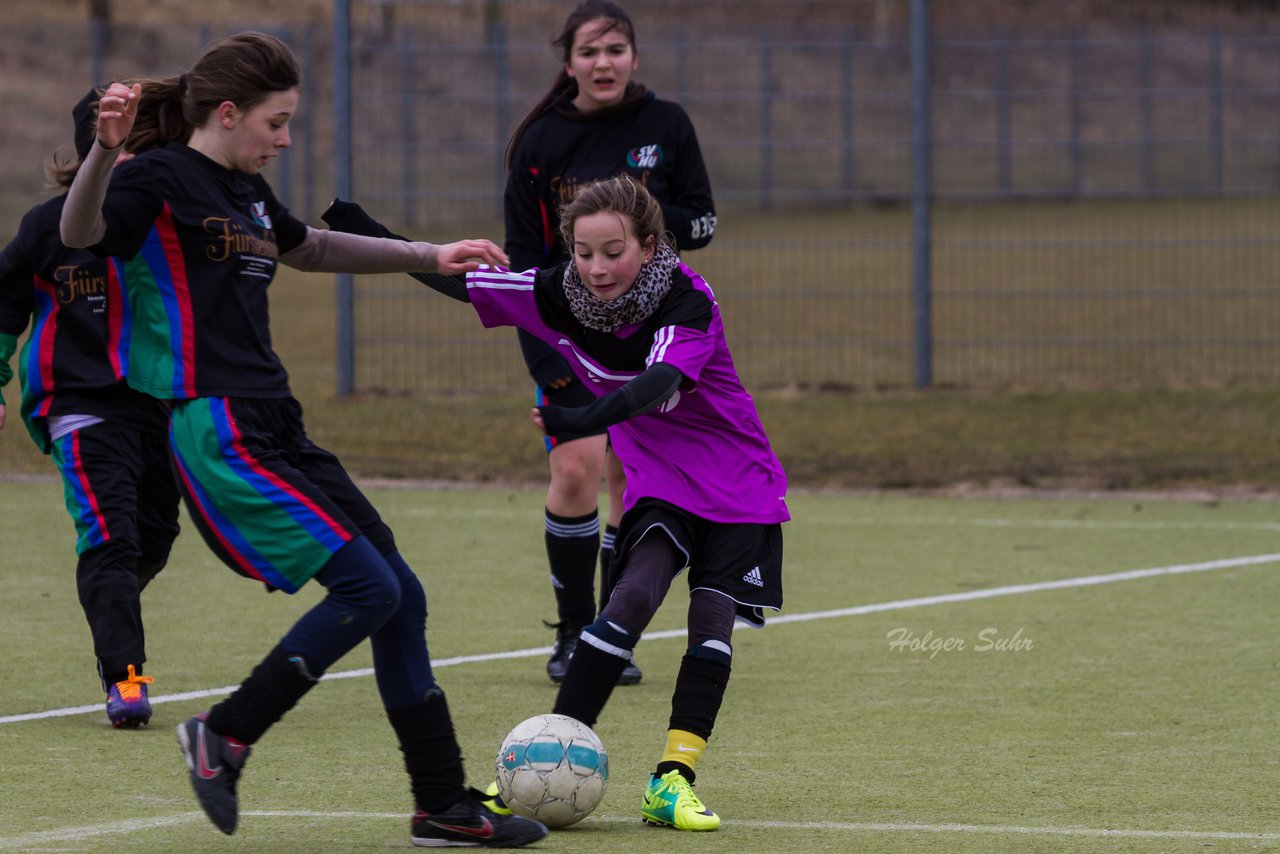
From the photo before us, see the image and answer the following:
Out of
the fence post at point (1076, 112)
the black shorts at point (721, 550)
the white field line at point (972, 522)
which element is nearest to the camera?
the black shorts at point (721, 550)

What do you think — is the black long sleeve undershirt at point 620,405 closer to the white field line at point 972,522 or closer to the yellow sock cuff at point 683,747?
the yellow sock cuff at point 683,747

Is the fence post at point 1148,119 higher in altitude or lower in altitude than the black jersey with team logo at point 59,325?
higher

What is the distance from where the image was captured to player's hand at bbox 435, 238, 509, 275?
4.80 meters

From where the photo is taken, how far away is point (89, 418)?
620cm

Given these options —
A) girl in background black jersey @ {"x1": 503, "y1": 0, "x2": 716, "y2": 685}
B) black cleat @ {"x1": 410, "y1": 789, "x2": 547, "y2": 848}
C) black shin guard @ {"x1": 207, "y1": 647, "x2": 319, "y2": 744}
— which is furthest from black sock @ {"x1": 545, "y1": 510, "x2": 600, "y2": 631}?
black shin guard @ {"x1": 207, "y1": 647, "x2": 319, "y2": 744}

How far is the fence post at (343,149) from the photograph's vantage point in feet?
48.0

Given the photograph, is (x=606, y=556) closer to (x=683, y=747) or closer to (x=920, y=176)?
(x=683, y=747)

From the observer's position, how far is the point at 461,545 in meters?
9.70

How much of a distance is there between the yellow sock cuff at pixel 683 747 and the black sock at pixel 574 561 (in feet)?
6.07

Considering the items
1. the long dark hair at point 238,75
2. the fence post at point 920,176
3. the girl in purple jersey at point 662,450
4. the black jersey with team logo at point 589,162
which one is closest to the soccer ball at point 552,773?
the girl in purple jersey at point 662,450

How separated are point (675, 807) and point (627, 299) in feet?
3.83

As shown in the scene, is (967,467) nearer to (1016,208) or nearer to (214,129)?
(1016,208)

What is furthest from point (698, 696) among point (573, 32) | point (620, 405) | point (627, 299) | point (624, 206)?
point (573, 32)

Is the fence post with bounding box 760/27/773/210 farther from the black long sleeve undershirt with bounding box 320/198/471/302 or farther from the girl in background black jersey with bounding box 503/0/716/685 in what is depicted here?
the black long sleeve undershirt with bounding box 320/198/471/302
